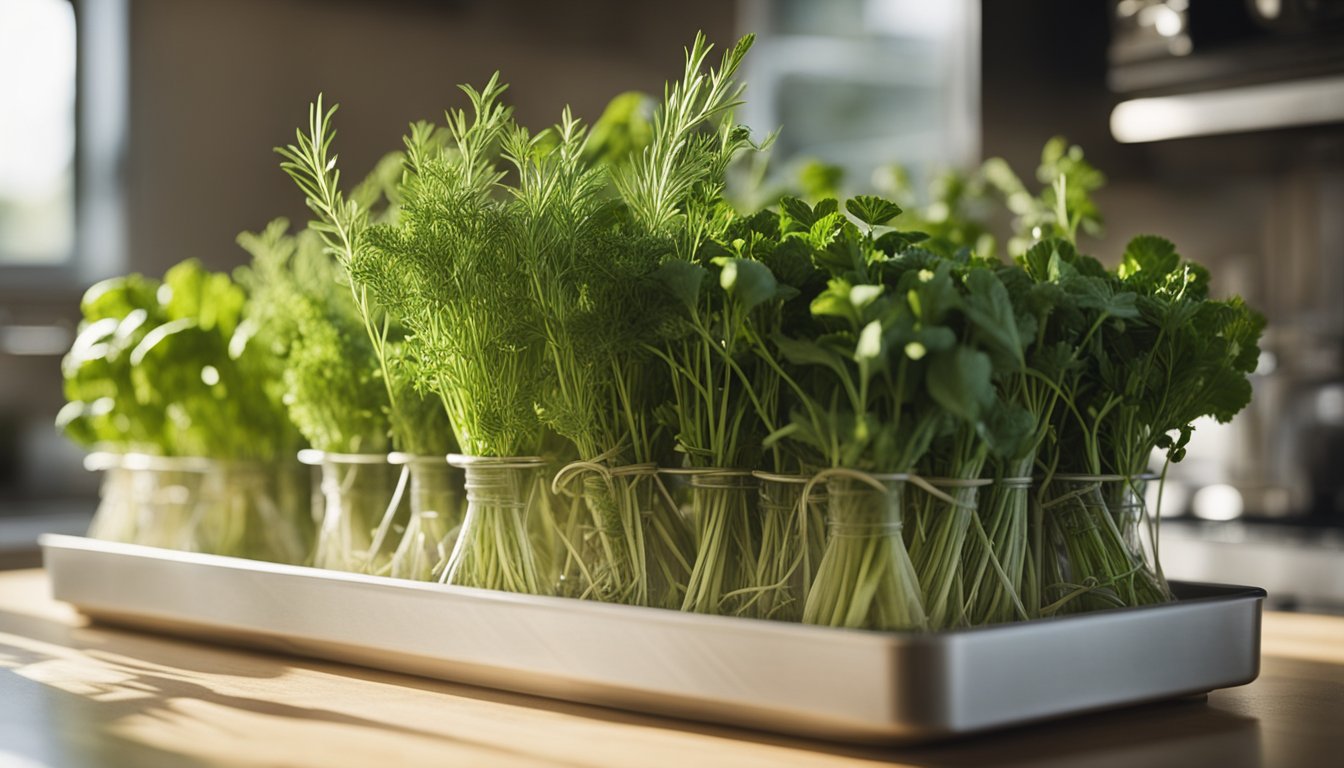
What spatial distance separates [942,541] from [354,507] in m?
0.50

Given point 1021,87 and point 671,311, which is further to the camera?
point 1021,87

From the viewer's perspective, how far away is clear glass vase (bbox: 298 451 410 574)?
1096mm

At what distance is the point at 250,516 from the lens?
1.27 meters

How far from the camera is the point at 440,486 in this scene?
103 cm

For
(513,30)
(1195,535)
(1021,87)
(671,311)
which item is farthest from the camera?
(513,30)

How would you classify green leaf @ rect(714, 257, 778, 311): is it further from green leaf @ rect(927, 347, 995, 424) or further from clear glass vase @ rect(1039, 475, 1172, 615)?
clear glass vase @ rect(1039, 475, 1172, 615)

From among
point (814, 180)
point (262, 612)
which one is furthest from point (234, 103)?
point (262, 612)

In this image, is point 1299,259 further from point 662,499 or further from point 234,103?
point 234,103

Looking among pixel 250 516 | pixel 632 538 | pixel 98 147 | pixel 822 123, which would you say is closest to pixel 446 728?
pixel 632 538

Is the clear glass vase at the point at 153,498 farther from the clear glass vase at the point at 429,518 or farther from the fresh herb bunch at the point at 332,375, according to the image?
the clear glass vase at the point at 429,518

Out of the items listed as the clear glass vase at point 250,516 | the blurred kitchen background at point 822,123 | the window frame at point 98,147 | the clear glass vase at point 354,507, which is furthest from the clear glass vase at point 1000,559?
the window frame at point 98,147

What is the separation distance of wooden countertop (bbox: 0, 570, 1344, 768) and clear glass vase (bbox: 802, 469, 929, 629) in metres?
0.07

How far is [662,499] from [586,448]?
58 millimetres

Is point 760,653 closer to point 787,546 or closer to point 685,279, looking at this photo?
point 787,546
